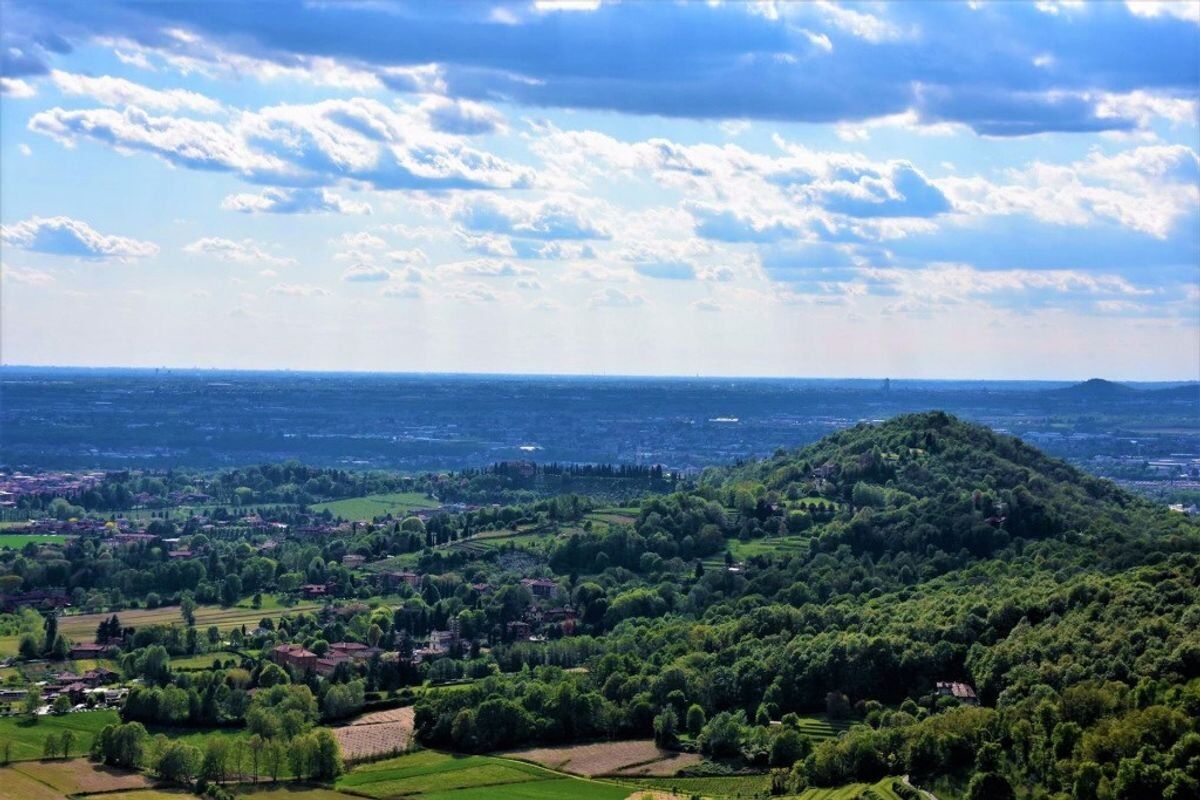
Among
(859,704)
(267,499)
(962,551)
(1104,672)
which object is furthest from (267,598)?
(267,499)

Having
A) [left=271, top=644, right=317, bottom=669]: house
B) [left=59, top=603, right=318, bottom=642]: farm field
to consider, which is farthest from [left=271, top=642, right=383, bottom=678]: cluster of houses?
[left=59, top=603, right=318, bottom=642]: farm field

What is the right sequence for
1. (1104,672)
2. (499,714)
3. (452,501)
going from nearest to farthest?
(1104,672) → (499,714) → (452,501)

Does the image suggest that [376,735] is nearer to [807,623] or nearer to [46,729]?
[46,729]

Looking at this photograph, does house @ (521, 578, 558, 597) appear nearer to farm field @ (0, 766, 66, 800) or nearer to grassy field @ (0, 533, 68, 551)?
farm field @ (0, 766, 66, 800)

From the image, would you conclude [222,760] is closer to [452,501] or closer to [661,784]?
[661,784]

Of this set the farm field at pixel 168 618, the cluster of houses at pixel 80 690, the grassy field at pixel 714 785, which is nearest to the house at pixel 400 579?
the farm field at pixel 168 618
